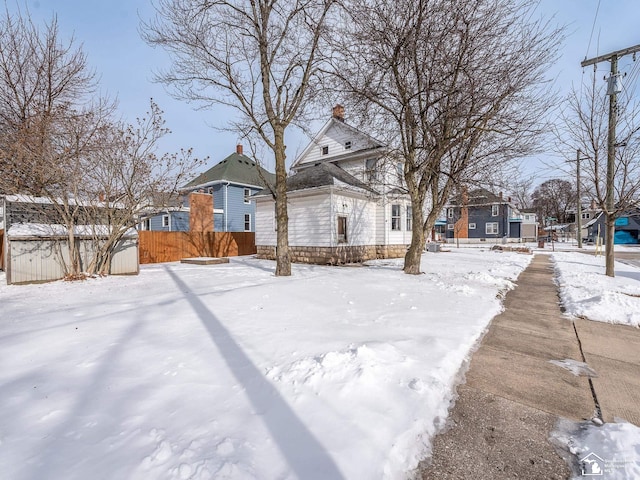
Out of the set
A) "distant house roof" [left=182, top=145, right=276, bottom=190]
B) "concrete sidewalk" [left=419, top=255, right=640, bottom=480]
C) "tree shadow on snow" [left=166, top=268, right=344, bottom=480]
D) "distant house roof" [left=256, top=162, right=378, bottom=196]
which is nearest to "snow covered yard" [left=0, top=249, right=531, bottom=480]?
"tree shadow on snow" [left=166, top=268, right=344, bottom=480]

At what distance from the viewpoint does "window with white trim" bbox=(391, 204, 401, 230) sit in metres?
15.9

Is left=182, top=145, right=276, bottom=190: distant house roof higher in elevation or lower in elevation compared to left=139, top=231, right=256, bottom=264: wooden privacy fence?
higher

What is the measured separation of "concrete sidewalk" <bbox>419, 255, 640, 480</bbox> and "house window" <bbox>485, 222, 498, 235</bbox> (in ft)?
128

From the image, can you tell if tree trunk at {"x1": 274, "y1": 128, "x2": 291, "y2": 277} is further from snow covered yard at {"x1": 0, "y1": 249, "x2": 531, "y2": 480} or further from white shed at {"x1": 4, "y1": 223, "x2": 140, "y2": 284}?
white shed at {"x1": 4, "y1": 223, "x2": 140, "y2": 284}

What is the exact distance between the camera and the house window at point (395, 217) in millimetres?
15938

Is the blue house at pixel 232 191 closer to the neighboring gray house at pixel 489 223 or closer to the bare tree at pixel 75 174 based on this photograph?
the bare tree at pixel 75 174

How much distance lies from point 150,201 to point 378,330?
9069 millimetres

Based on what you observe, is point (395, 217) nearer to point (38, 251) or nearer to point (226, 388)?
point (226, 388)

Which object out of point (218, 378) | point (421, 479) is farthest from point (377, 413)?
point (218, 378)

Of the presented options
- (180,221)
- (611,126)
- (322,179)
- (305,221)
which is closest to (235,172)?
(180,221)

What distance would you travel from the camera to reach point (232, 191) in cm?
2345

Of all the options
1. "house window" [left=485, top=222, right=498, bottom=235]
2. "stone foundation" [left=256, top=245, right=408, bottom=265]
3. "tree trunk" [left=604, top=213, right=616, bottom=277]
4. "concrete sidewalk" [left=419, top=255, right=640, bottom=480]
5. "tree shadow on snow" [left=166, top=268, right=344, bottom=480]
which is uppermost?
"house window" [left=485, top=222, right=498, bottom=235]

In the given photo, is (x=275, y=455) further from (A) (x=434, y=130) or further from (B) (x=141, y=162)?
(B) (x=141, y=162)

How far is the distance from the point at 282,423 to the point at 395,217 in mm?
14895
